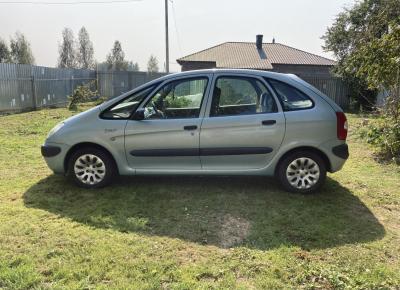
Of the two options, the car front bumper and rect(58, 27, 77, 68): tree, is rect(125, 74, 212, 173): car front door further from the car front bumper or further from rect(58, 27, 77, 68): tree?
rect(58, 27, 77, 68): tree

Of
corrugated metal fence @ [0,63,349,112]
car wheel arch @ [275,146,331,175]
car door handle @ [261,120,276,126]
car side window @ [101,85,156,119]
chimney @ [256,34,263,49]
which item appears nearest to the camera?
car door handle @ [261,120,276,126]

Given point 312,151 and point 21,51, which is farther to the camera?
point 21,51

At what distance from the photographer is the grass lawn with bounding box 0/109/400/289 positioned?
3215mm

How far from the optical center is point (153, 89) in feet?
17.3

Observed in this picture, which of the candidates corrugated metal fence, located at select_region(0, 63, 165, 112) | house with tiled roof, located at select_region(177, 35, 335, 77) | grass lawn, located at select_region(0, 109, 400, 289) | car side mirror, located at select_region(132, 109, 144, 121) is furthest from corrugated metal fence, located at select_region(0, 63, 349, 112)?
car side mirror, located at select_region(132, 109, 144, 121)

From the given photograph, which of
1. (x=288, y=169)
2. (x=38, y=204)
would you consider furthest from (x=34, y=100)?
(x=288, y=169)

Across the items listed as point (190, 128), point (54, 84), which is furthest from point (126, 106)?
point (54, 84)

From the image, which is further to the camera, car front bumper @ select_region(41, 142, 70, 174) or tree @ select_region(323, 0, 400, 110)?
tree @ select_region(323, 0, 400, 110)

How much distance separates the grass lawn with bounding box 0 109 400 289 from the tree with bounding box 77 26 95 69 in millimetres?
61076

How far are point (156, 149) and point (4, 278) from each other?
8.22ft

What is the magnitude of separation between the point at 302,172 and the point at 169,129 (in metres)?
1.88

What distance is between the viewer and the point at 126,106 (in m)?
5.29

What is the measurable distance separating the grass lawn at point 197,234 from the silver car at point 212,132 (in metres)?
0.35

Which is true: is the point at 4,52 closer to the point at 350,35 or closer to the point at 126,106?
the point at 350,35
